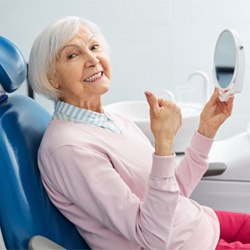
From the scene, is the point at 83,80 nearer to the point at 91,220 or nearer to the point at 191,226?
the point at 91,220

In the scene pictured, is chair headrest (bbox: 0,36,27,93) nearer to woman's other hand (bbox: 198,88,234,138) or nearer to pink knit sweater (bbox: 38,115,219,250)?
pink knit sweater (bbox: 38,115,219,250)

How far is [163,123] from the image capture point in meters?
1.12

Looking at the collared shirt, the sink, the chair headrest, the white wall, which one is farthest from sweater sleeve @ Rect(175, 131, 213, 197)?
the white wall

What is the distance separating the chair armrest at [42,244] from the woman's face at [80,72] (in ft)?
1.29

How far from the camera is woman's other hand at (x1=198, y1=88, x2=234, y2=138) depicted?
55.8 inches

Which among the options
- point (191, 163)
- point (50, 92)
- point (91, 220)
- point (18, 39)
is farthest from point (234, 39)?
point (18, 39)

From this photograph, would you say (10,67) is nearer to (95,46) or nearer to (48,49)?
(48,49)

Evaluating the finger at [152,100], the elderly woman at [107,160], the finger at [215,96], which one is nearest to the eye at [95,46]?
the elderly woman at [107,160]

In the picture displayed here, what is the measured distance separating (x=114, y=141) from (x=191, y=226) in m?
0.32

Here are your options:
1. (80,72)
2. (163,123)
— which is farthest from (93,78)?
(163,123)

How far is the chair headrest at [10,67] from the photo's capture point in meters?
1.19

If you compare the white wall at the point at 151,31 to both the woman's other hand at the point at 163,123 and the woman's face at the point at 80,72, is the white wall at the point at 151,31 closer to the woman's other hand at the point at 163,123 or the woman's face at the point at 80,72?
the woman's face at the point at 80,72

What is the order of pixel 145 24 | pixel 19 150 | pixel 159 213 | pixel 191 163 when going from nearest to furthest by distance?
pixel 159 213 < pixel 19 150 < pixel 191 163 < pixel 145 24

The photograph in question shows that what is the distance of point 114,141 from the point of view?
125cm
